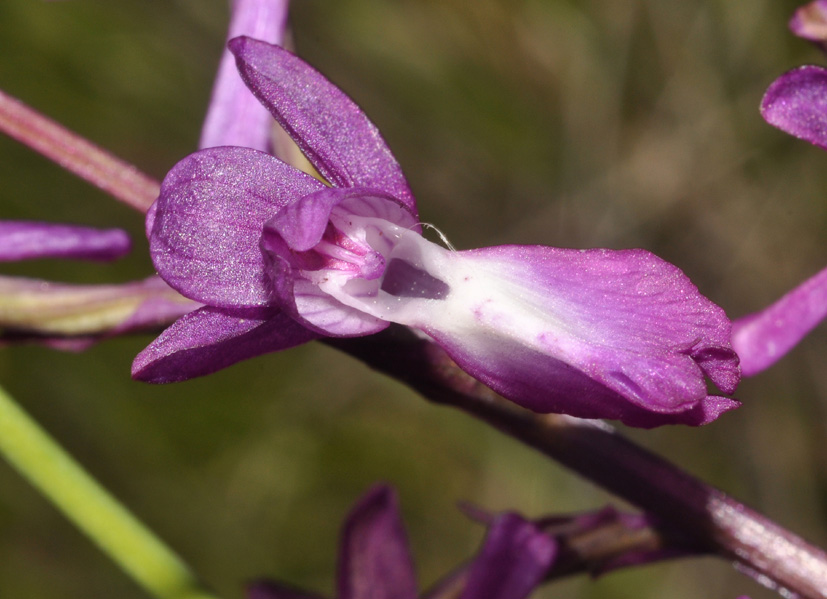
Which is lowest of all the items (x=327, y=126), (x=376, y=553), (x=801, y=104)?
(x=376, y=553)

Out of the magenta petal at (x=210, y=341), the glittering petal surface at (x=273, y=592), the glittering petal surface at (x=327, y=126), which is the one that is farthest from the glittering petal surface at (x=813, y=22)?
the glittering petal surface at (x=273, y=592)

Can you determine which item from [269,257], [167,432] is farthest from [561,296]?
[167,432]

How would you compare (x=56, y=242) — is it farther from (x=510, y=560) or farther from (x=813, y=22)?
→ (x=813, y=22)

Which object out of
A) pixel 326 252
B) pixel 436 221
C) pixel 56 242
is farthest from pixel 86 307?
pixel 436 221

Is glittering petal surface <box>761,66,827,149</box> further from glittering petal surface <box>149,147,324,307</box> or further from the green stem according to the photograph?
the green stem

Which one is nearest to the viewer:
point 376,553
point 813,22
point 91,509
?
point 813,22

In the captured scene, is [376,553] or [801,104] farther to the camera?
[376,553]

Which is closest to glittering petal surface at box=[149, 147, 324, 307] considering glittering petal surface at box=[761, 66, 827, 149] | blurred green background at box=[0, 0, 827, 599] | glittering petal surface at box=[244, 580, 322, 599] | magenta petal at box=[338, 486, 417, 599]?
glittering petal surface at box=[761, 66, 827, 149]
